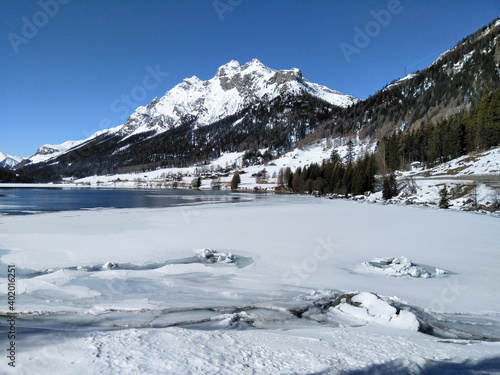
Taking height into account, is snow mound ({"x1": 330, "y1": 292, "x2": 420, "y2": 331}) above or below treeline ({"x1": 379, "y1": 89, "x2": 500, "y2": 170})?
below

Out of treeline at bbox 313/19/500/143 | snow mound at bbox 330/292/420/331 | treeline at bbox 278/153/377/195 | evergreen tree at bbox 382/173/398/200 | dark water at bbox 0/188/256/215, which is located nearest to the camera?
snow mound at bbox 330/292/420/331

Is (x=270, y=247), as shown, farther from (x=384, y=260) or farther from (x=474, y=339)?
(x=474, y=339)

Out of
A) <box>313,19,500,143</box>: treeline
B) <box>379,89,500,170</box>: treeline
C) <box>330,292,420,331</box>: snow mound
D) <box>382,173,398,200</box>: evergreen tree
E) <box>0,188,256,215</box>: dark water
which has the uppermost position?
<box>313,19,500,143</box>: treeline

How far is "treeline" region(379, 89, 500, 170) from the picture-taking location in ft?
193

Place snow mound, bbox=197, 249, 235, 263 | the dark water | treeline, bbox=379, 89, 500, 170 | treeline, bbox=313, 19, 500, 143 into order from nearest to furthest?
snow mound, bbox=197, 249, 235, 263, the dark water, treeline, bbox=379, 89, 500, 170, treeline, bbox=313, 19, 500, 143

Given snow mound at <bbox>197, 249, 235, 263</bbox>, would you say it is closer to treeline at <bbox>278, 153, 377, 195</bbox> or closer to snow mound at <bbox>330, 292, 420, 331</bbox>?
snow mound at <bbox>330, 292, 420, 331</bbox>

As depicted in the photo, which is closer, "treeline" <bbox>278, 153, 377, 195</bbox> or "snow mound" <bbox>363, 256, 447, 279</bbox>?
"snow mound" <bbox>363, 256, 447, 279</bbox>

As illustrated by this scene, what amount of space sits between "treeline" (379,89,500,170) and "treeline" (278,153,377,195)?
11730 mm

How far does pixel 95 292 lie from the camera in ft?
27.8

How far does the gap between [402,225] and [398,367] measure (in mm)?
20830

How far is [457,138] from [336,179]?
3046 centimetres

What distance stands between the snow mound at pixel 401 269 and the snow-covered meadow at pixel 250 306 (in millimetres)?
68

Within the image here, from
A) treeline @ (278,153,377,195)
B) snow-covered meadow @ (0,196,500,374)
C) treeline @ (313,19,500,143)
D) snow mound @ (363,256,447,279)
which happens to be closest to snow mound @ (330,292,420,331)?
snow-covered meadow @ (0,196,500,374)

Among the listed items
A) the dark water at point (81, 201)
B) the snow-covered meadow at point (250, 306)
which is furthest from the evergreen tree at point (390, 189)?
the snow-covered meadow at point (250, 306)
